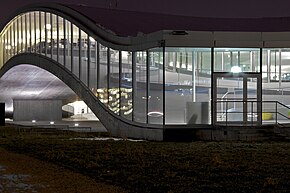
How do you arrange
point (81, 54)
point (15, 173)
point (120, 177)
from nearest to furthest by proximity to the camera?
point (120, 177), point (15, 173), point (81, 54)

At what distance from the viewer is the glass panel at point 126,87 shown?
99.1 ft

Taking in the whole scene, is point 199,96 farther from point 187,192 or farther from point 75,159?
point 187,192

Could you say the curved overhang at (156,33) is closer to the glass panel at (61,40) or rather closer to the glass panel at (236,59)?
the glass panel at (236,59)

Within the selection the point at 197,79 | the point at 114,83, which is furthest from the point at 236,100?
the point at 114,83

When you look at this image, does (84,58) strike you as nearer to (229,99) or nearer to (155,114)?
(155,114)

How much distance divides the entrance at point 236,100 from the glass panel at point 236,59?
0.34 m

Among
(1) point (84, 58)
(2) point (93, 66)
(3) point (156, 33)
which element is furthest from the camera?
(1) point (84, 58)

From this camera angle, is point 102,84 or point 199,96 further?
point 102,84

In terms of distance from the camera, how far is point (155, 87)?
27.1 metres

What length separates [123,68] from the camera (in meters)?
31.5

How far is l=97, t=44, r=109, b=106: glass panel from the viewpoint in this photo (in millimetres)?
34156

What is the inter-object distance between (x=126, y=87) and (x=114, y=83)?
2.13 m

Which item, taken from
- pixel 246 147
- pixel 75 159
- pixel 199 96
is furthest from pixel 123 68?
pixel 75 159

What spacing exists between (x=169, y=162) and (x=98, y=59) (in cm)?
1955
